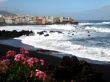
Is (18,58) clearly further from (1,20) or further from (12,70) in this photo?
(1,20)

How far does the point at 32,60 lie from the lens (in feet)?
19.5

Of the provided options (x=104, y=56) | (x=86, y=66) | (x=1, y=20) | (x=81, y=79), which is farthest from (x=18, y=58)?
(x=1, y=20)

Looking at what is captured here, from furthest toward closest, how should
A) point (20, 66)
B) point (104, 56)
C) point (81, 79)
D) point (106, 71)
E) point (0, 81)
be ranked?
1. point (104, 56)
2. point (106, 71)
3. point (81, 79)
4. point (20, 66)
5. point (0, 81)

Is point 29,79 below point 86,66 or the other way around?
the other way around

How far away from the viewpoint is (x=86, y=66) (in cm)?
1059

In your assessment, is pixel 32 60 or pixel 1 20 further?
pixel 1 20

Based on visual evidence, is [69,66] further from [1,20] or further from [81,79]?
[1,20]

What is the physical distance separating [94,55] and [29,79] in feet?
42.0

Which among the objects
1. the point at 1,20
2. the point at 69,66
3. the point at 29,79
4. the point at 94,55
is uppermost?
the point at 29,79

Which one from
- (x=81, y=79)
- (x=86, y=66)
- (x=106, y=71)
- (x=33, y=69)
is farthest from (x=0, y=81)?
(x=106, y=71)

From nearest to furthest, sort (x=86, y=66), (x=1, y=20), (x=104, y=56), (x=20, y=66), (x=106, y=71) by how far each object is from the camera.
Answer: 1. (x=20, y=66)
2. (x=86, y=66)
3. (x=106, y=71)
4. (x=104, y=56)
5. (x=1, y=20)

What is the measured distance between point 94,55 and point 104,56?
25.3 inches

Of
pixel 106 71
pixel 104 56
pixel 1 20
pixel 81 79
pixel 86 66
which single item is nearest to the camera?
pixel 81 79

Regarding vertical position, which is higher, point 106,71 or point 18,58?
point 18,58
